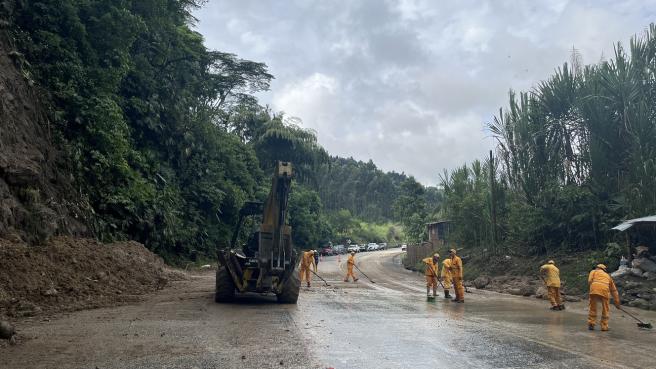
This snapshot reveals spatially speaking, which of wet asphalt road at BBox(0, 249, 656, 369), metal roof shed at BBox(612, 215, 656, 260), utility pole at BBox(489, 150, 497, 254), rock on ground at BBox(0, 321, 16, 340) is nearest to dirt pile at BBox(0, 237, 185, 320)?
wet asphalt road at BBox(0, 249, 656, 369)

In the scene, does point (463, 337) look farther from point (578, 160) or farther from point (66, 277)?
point (578, 160)

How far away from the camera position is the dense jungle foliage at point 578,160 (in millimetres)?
19122

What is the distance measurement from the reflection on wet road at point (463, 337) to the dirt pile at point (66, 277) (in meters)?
5.34

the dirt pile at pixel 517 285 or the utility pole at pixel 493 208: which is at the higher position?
the utility pole at pixel 493 208

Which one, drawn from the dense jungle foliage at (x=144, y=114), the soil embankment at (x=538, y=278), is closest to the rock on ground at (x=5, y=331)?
the dense jungle foliage at (x=144, y=114)

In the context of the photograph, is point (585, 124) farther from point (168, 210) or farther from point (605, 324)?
point (168, 210)

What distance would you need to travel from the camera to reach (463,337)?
8.99 m

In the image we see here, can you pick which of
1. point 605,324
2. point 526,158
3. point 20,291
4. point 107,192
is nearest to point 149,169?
point 107,192

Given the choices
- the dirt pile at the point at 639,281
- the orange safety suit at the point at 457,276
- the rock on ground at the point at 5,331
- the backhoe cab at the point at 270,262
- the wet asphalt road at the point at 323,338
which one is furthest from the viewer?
the orange safety suit at the point at 457,276

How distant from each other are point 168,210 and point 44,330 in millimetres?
18051

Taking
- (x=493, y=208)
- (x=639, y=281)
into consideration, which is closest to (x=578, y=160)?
(x=493, y=208)

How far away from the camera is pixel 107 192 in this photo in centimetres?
2102

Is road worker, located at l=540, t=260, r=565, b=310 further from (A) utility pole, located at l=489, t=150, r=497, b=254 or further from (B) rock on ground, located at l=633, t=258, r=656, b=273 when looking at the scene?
(A) utility pole, located at l=489, t=150, r=497, b=254

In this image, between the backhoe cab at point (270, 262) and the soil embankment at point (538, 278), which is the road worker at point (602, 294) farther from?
the backhoe cab at point (270, 262)
